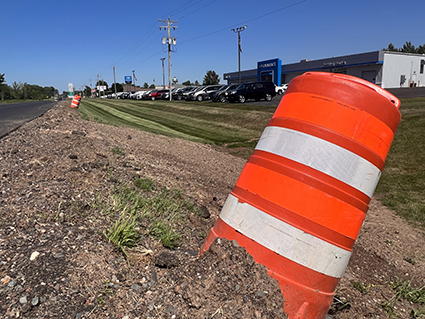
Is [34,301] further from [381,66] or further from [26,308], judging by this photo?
[381,66]

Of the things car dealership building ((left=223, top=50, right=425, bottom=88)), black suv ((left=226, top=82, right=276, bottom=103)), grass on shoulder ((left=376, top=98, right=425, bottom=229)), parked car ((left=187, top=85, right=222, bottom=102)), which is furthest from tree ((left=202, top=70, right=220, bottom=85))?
grass on shoulder ((left=376, top=98, right=425, bottom=229))

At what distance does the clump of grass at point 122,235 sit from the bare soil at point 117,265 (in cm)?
7

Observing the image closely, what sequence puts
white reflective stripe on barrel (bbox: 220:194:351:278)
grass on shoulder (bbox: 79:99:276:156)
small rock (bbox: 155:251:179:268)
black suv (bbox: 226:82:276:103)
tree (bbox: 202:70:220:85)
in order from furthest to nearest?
tree (bbox: 202:70:220:85)
black suv (bbox: 226:82:276:103)
grass on shoulder (bbox: 79:99:276:156)
small rock (bbox: 155:251:179:268)
white reflective stripe on barrel (bbox: 220:194:351:278)

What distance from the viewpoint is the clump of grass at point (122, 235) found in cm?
297

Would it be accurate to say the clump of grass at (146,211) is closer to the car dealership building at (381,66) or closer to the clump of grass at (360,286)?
the clump of grass at (360,286)

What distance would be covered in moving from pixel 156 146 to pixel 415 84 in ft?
175

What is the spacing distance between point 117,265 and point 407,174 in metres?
8.85

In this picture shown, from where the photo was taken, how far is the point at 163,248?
10.6 feet

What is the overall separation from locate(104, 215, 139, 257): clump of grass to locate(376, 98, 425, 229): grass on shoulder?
5.52 meters

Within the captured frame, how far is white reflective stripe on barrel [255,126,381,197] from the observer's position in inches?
86.5

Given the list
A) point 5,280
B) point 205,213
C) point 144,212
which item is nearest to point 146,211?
point 144,212

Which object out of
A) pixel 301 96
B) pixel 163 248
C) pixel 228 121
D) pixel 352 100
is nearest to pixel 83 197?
pixel 163 248

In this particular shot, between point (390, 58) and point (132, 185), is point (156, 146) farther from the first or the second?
point (390, 58)

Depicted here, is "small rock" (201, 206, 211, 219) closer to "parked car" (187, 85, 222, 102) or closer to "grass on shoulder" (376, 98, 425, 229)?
"grass on shoulder" (376, 98, 425, 229)
